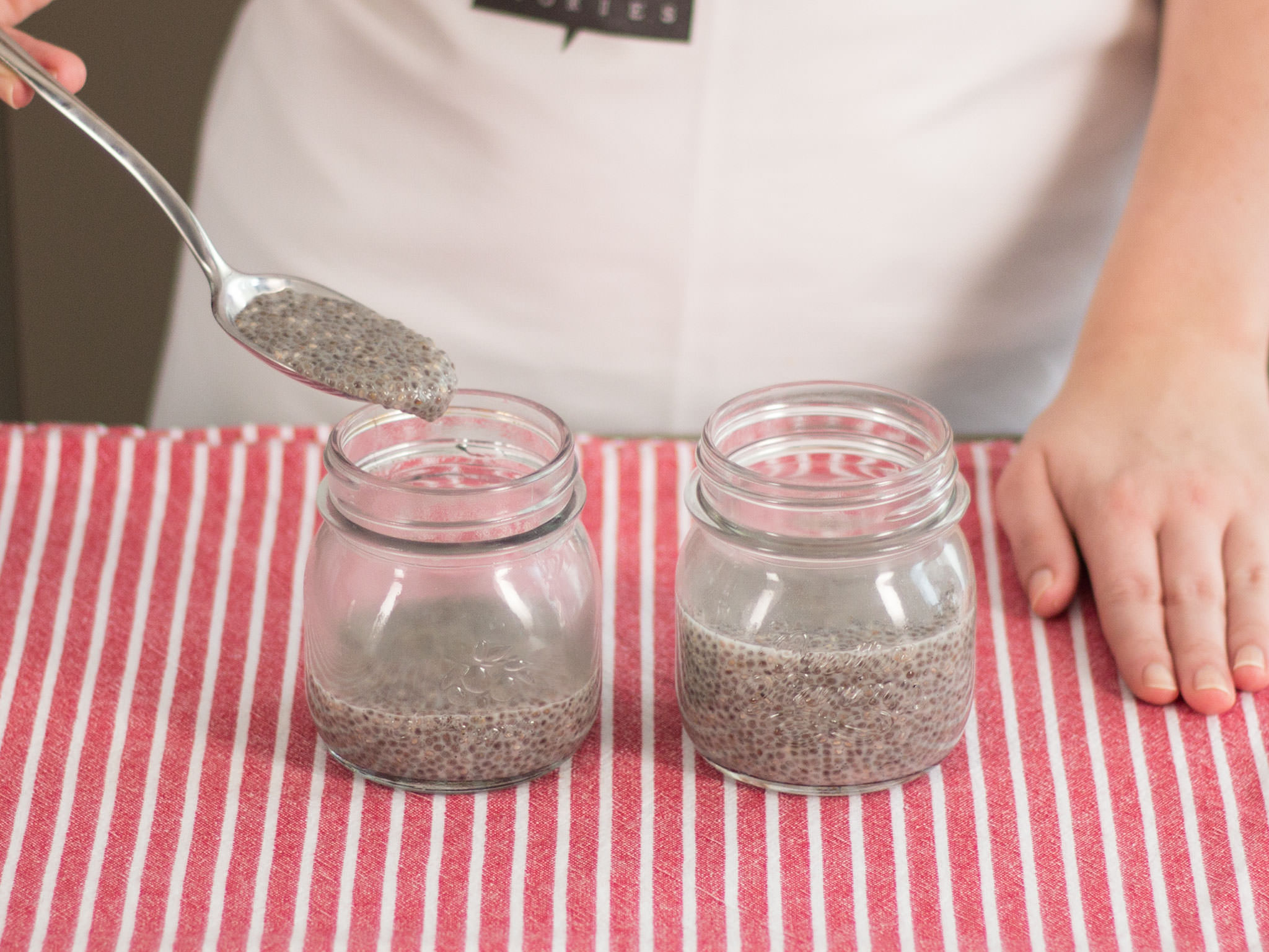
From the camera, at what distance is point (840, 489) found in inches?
23.7

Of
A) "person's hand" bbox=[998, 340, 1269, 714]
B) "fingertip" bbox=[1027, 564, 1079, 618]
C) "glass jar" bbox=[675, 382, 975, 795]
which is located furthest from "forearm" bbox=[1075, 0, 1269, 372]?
"glass jar" bbox=[675, 382, 975, 795]

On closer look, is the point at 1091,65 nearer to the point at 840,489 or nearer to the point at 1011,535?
the point at 1011,535

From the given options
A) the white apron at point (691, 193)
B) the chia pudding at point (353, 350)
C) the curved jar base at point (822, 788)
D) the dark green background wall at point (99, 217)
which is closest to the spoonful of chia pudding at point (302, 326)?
the chia pudding at point (353, 350)

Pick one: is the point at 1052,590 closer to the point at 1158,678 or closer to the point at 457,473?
the point at 1158,678

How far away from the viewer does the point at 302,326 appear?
2.26ft

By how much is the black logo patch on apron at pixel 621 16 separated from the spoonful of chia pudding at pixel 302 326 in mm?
349

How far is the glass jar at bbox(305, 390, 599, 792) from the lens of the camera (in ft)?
2.04

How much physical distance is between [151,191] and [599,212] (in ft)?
1.34

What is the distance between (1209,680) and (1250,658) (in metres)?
0.03

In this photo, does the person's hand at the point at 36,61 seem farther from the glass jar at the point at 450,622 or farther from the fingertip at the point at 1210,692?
the fingertip at the point at 1210,692

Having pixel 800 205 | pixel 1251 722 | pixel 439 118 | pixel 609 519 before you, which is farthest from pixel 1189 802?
pixel 439 118

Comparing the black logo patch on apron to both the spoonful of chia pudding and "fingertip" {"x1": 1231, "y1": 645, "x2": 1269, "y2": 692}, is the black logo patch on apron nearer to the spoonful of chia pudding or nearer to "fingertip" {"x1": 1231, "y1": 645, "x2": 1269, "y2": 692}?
the spoonful of chia pudding

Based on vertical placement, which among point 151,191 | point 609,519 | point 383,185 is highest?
point 151,191

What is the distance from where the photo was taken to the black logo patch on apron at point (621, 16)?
0.97 m
